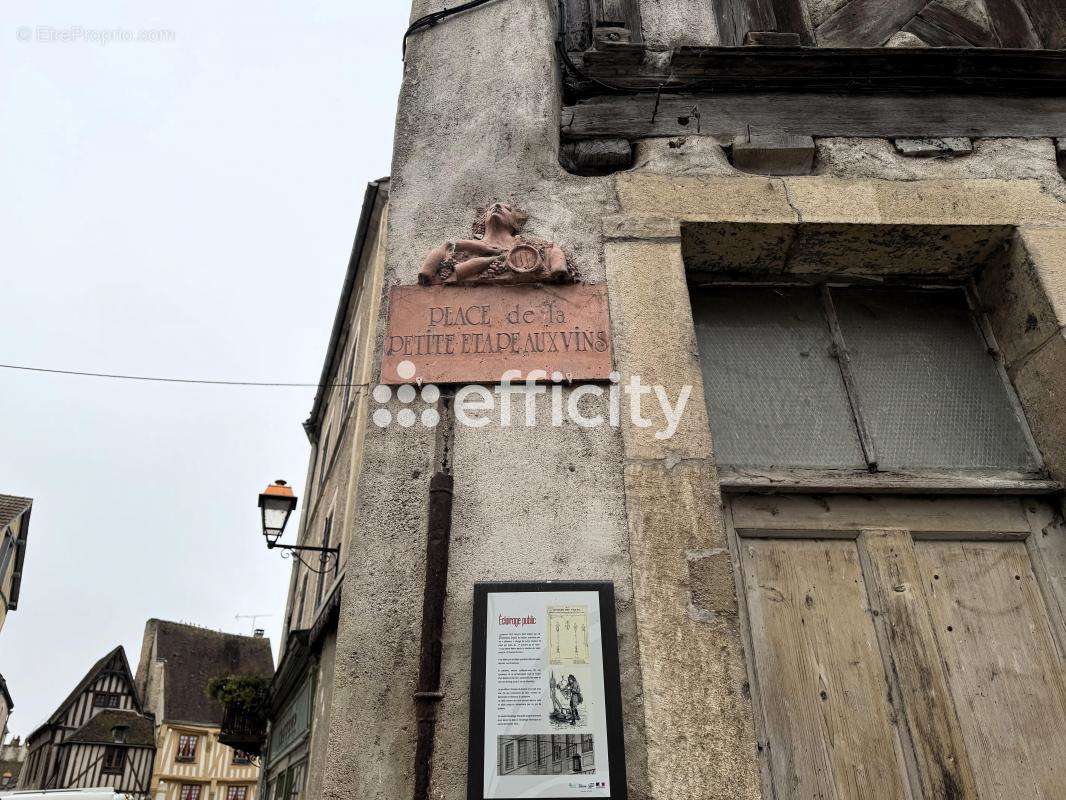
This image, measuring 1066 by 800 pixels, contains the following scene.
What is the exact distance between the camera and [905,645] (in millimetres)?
2340

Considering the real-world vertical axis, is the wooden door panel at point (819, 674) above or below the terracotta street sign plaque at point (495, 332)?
below

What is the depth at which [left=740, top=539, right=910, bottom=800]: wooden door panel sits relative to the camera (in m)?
2.15

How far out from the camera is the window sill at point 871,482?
8.34ft

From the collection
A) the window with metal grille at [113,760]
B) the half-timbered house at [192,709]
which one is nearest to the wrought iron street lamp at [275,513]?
the half-timbered house at [192,709]

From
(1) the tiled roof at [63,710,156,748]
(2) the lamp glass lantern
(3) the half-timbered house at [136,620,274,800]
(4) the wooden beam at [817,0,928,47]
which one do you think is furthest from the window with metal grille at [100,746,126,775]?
(4) the wooden beam at [817,0,928,47]

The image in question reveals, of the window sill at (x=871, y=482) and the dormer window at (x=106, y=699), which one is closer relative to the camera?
the window sill at (x=871, y=482)

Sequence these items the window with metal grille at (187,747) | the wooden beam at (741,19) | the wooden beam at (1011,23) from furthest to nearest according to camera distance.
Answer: the window with metal grille at (187,747), the wooden beam at (1011,23), the wooden beam at (741,19)

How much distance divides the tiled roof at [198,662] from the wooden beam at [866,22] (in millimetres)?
27322

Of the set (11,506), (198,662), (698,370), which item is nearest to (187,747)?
(198,662)

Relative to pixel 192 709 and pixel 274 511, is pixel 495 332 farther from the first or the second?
pixel 192 709

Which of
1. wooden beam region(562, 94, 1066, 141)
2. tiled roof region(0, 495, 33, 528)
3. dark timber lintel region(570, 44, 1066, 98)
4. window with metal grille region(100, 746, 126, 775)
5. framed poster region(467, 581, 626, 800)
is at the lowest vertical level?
window with metal grille region(100, 746, 126, 775)

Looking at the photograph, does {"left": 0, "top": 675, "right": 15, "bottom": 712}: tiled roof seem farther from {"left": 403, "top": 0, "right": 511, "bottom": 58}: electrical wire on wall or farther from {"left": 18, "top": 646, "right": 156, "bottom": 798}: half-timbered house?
{"left": 403, "top": 0, "right": 511, "bottom": 58}: electrical wire on wall

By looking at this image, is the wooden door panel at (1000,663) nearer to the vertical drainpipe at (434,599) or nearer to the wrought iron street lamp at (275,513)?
the vertical drainpipe at (434,599)

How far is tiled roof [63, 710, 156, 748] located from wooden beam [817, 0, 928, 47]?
2982 cm
